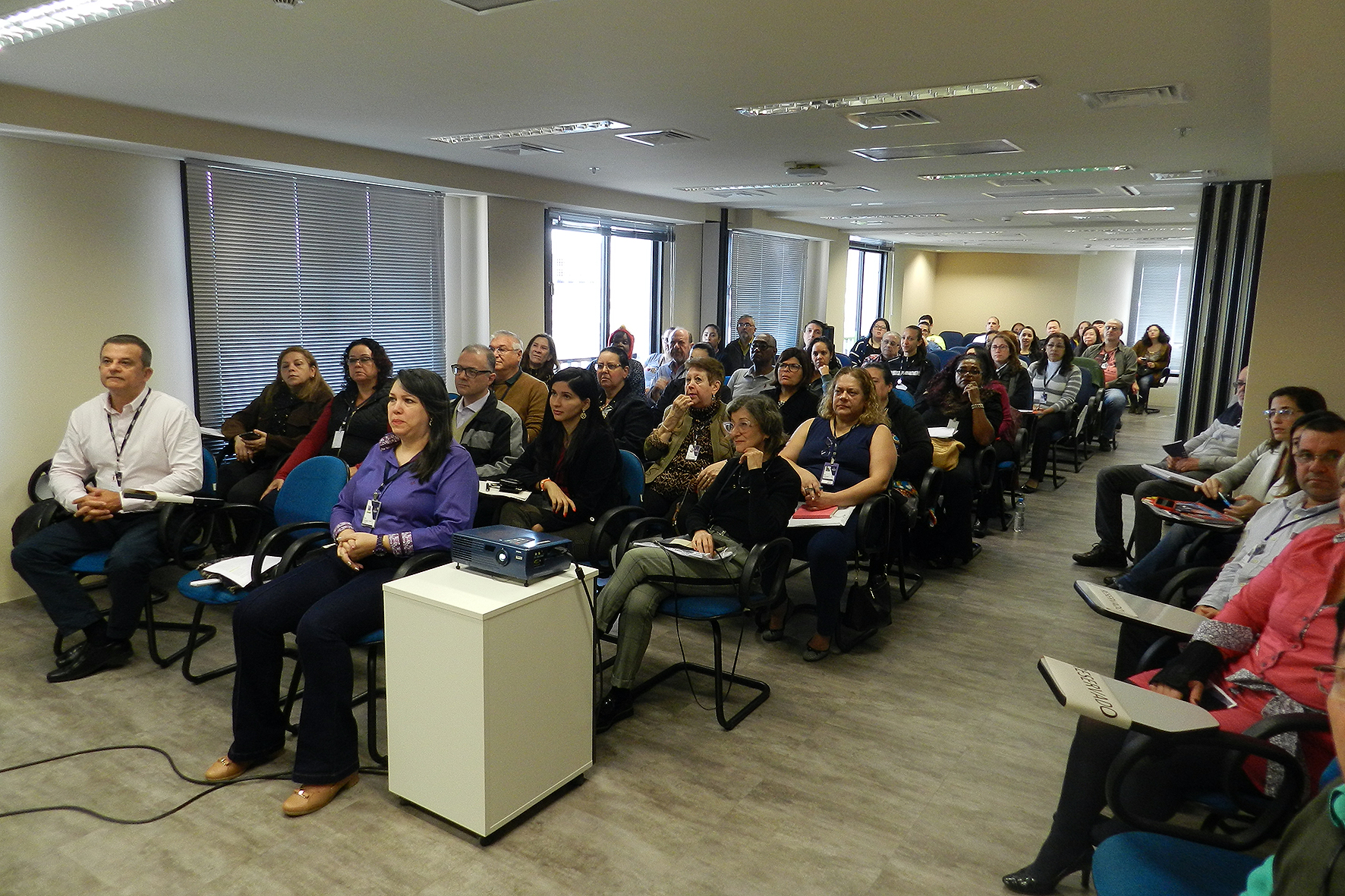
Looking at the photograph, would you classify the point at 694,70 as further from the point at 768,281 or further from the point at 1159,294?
the point at 1159,294

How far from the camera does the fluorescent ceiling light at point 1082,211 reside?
9.16m

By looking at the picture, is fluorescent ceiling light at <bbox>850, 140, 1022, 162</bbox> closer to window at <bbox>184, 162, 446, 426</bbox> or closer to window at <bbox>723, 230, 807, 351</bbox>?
window at <bbox>184, 162, 446, 426</bbox>

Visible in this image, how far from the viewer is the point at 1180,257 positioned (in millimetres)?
16734

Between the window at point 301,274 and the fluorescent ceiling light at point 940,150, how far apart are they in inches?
144

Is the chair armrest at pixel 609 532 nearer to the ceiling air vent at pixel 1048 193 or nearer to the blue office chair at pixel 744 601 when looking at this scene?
the blue office chair at pixel 744 601

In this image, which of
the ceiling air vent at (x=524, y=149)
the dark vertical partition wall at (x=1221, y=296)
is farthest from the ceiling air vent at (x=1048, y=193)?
the ceiling air vent at (x=524, y=149)

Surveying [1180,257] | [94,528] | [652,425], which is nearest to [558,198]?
[652,425]

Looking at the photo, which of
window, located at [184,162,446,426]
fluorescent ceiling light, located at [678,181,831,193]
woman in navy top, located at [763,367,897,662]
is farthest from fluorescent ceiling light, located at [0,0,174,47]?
fluorescent ceiling light, located at [678,181,831,193]

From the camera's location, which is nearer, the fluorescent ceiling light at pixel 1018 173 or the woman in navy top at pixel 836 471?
the woman in navy top at pixel 836 471

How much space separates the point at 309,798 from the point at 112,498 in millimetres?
1913

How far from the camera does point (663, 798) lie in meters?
2.85

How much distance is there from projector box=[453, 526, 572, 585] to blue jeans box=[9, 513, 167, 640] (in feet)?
6.26

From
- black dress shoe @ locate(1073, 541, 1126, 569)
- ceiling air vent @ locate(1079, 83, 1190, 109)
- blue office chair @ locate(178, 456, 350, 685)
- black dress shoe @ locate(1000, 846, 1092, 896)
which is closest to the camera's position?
black dress shoe @ locate(1000, 846, 1092, 896)

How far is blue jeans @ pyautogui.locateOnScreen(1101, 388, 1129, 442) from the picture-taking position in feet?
31.8
